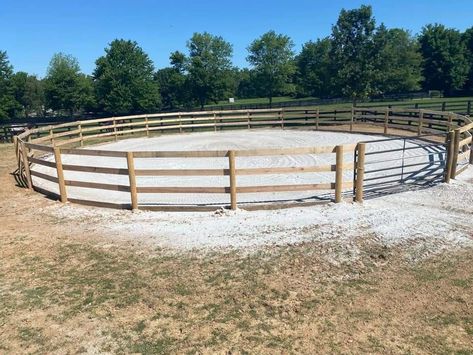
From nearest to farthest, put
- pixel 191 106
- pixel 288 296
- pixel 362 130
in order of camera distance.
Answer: pixel 288 296, pixel 362 130, pixel 191 106

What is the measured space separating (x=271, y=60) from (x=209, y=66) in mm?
7667

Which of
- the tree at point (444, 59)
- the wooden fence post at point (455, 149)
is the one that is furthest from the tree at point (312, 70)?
the wooden fence post at point (455, 149)

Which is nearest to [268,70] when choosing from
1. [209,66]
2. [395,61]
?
[209,66]

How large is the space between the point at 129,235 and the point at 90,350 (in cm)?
324

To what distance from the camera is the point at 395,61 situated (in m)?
41.0

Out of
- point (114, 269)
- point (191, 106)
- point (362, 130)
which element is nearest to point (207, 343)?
point (114, 269)

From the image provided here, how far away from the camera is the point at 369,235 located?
6602 mm

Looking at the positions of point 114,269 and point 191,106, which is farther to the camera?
point 191,106

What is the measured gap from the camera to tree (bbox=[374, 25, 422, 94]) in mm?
36094

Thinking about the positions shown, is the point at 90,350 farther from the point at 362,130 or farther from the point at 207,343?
the point at 362,130

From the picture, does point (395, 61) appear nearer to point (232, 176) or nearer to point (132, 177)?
point (232, 176)

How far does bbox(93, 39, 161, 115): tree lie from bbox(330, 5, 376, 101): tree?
22.8 m

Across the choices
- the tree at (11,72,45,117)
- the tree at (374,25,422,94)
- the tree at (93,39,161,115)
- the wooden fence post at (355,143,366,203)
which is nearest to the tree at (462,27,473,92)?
the tree at (374,25,422,94)

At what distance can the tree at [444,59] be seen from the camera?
224 feet
